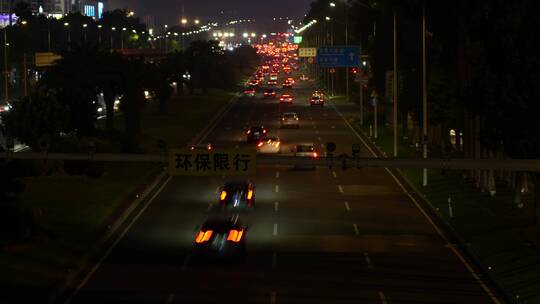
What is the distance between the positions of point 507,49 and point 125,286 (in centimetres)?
1556

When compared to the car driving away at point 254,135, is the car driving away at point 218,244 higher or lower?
lower

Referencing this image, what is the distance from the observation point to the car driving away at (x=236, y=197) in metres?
43.4

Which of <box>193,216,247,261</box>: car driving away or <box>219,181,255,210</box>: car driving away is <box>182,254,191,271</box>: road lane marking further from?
<box>219,181,255,210</box>: car driving away

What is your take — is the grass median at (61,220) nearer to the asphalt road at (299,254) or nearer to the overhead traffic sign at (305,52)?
the asphalt road at (299,254)

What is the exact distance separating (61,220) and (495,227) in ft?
55.5

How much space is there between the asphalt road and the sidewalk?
1.03 m

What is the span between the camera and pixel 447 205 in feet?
155

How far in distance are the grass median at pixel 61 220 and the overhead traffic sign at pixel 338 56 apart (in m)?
18.8

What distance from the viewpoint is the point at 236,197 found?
1721 inches

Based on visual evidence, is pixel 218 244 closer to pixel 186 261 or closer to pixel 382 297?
pixel 186 261

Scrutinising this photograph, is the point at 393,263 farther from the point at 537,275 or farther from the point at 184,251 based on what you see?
the point at 184,251

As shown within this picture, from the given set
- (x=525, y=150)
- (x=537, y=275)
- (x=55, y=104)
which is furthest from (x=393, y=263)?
(x=55, y=104)

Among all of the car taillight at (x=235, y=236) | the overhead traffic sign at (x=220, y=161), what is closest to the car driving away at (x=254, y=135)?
the car taillight at (x=235, y=236)

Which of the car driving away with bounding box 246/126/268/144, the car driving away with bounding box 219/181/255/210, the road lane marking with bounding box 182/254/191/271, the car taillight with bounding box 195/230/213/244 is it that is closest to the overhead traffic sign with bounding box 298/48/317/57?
the car driving away with bounding box 246/126/268/144
